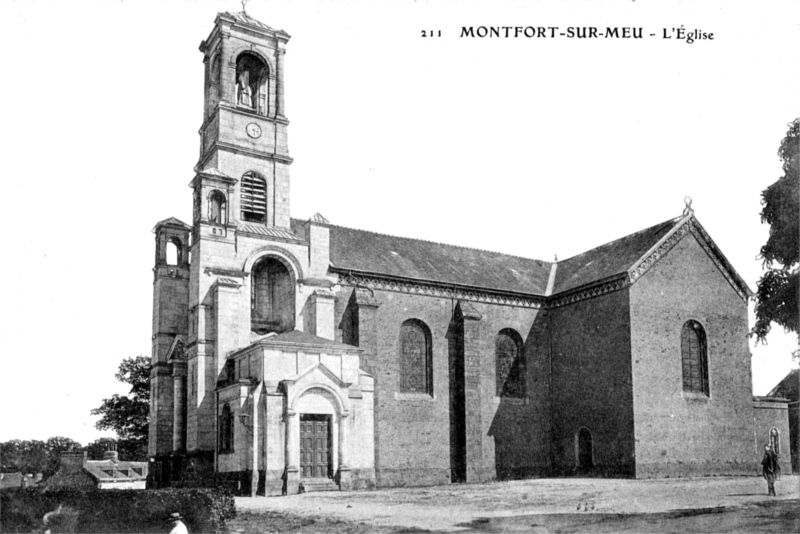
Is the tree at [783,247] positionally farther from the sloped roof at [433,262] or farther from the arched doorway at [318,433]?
the sloped roof at [433,262]

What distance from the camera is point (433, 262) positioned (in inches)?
1583

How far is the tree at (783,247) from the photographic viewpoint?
19.6 meters

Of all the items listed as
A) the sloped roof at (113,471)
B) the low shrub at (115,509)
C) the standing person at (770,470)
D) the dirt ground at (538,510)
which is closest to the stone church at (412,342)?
the dirt ground at (538,510)

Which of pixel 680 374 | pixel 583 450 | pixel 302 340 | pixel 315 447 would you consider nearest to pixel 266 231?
pixel 302 340

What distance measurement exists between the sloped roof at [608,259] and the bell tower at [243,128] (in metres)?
15.5

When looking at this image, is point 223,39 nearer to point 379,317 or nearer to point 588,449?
point 379,317

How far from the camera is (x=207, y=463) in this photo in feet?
102

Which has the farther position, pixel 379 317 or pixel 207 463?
pixel 379 317

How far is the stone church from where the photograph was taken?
31.7 meters

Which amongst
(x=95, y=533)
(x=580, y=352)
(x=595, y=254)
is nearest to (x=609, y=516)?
(x=95, y=533)

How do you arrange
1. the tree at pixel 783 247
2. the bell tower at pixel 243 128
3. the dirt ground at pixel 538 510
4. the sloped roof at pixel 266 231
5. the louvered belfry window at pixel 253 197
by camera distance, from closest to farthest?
the dirt ground at pixel 538 510, the tree at pixel 783 247, the sloped roof at pixel 266 231, the bell tower at pixel 243 128, the louvered belfry window at pixel 253 197

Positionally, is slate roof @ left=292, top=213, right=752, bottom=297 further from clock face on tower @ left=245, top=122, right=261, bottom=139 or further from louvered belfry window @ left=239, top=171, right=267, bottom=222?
clock face on tower @ left=245, top=122, right=261, bottom=139

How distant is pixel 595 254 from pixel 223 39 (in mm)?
22412

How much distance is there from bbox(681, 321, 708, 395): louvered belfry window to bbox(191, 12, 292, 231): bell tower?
20118 mm
